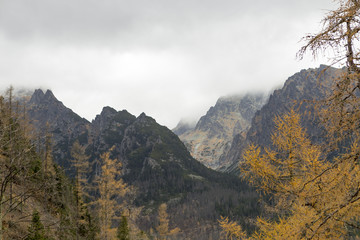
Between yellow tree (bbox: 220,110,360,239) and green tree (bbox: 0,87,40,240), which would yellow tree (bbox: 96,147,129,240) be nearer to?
green tree (bbox: 0,87,40,240)

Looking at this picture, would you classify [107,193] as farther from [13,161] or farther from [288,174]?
[288,174]

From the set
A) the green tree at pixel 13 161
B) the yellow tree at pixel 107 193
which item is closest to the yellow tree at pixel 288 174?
the green tree at pixel 13 161

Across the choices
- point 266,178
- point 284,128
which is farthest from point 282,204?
point 284,128

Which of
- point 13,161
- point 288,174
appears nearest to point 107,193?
point 13,161

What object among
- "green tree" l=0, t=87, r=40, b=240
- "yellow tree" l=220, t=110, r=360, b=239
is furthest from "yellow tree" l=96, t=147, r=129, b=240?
"yellow tree" l=220, t=110, r=360, b=239

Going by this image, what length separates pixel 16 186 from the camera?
3002 centimetres

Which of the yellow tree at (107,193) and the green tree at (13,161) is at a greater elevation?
the green tree at (13,161)

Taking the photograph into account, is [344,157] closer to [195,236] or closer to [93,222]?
[93,222]

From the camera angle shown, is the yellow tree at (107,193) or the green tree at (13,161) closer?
the green tree at (13,161)

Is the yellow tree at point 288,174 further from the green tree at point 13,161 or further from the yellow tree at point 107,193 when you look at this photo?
the yellow tree at point 107,193

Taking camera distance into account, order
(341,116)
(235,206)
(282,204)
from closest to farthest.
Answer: (341,116) < (282,204) < (235,206)

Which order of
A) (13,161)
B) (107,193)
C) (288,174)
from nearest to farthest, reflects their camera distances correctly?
(13,161), (288,174), (107,193)

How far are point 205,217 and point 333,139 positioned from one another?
185623 mm

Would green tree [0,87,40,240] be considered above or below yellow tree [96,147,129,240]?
above
